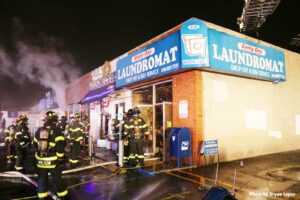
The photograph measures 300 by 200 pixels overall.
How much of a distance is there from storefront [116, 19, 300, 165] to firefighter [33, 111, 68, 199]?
5093 millimetres

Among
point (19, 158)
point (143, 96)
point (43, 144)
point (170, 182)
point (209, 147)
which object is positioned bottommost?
point (170, 182)

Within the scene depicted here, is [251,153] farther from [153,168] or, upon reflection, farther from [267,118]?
[153,168]

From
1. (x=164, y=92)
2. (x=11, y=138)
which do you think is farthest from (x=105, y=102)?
(x=11, y=138)

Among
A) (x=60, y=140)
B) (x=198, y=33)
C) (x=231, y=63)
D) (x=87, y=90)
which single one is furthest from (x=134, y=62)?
(x=87, y=90)

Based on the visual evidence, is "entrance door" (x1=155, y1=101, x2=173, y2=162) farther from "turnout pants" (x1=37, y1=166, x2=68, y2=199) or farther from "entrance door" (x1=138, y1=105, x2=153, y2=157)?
"turnout pants" (x1=37, y1=166, x2=68, y2=199)

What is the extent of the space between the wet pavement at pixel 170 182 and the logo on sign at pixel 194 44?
4.32 meters

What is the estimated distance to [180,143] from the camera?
28.2 ft

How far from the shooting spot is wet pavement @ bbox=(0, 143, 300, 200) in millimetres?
5855

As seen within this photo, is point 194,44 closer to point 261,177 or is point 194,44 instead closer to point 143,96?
point 261,177

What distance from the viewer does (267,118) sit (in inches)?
464

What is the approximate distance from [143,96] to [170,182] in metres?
6.90

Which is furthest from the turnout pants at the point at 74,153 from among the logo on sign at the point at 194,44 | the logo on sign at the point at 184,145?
the logo on sign at the point at 194,44

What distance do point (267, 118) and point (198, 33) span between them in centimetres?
628

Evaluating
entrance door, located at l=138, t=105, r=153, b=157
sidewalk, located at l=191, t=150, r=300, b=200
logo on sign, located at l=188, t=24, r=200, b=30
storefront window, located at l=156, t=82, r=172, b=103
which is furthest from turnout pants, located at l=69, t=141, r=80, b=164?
logo on sign, located at l=188, t=24, r=200, b=30
